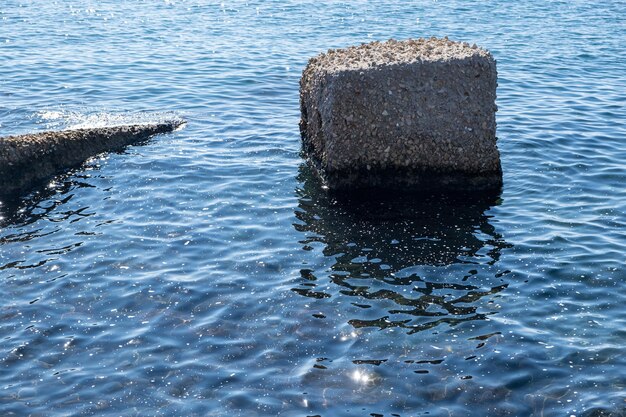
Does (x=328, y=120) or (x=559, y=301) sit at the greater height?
(x=328, y=120)

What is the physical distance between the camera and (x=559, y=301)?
37.7 feet

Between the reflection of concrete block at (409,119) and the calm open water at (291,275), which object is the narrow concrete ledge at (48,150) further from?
the reflection of concrete block at (409,119)

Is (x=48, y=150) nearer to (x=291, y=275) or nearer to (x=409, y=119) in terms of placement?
(x=291, y=275)

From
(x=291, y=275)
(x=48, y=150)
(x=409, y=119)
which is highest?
(x=409, y=119)

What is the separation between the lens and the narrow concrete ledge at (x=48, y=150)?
15.3m

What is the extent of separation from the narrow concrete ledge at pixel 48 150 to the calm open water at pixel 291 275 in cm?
40

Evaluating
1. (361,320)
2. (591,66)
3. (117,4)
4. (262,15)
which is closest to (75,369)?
(361,320)

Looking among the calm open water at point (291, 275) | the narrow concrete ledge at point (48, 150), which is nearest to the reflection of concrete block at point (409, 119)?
the calm open water at point (291, 275)

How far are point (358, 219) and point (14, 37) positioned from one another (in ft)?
68.6

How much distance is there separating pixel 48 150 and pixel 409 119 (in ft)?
22.5

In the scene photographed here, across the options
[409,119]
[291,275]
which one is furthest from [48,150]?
[409,119]

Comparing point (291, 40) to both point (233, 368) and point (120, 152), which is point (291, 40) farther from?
point (233, 368)

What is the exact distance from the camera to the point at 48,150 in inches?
631

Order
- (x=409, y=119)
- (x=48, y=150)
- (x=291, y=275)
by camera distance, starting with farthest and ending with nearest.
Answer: (x=48, y=150) → (x=409, y=119) → (x=291, y=275)
